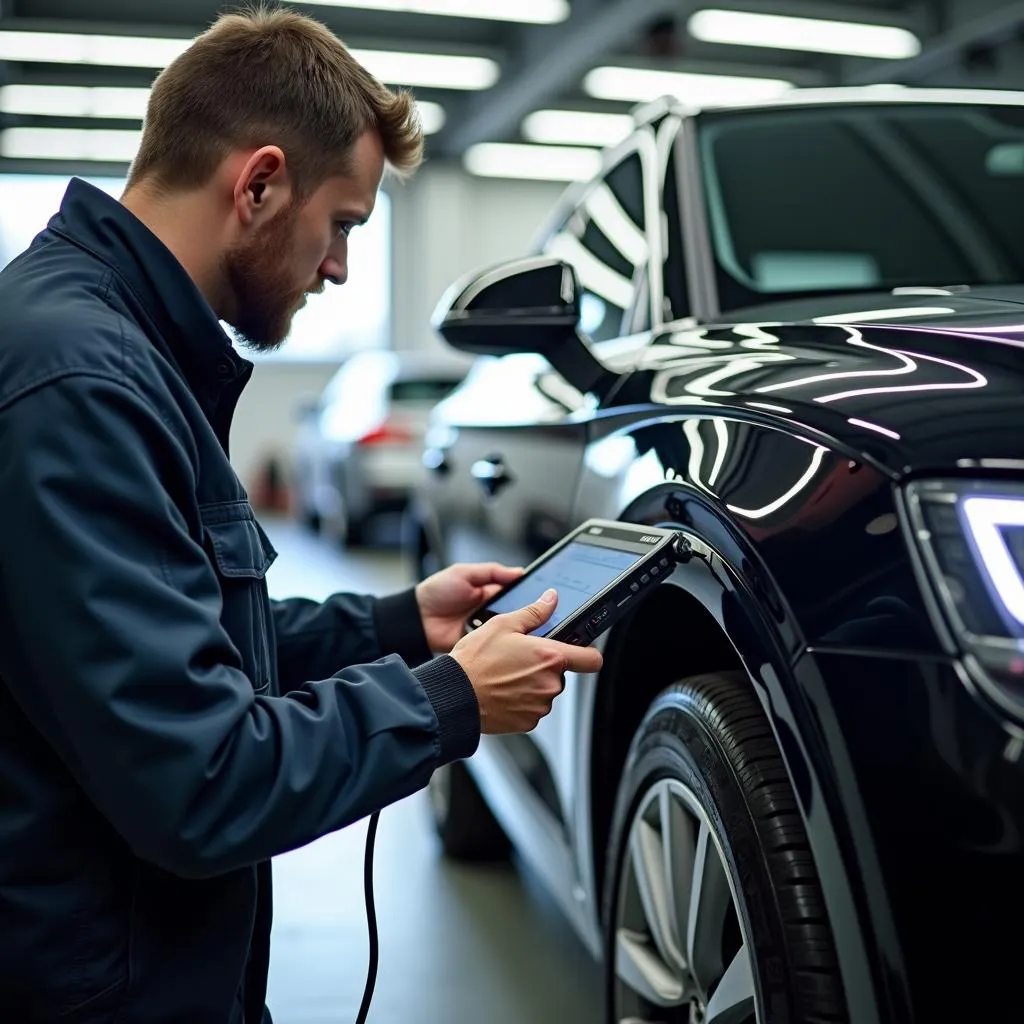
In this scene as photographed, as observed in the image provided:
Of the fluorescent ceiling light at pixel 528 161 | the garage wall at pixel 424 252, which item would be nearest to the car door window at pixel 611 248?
the fluorescent ceiling light at pixel 528 161

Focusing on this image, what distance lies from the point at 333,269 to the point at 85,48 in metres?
10.2

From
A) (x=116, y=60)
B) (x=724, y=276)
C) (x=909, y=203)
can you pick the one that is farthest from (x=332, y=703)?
(x=116, y=60)

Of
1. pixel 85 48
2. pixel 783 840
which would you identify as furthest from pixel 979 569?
pixel 85 48

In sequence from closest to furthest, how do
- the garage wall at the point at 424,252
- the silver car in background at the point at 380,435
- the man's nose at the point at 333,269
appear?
the man's nose at the point at 333,269 < the silver car in background at the point at 380,435 < the garage wall at the point at 424,252

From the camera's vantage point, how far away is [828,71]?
11578 millimetres

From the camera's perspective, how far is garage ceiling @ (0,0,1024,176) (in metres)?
9.58

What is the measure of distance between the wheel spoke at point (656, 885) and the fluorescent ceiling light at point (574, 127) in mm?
12068

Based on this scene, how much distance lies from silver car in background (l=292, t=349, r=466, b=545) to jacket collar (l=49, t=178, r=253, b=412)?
7323 mm

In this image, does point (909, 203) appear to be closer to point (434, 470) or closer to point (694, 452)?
point (694, 452)

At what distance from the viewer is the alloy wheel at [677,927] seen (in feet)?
3.98

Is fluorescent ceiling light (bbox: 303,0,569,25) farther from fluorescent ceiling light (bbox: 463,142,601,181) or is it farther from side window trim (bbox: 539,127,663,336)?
side window trim (bbox: 539,127,663,336)

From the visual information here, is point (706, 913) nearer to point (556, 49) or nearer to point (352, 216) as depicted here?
point (352, 216)

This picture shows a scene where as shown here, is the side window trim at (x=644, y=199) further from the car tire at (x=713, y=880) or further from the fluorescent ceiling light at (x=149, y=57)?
the fluorescent ceiling light at (x=149, y=57)

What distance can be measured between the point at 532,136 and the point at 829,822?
1339 cm
